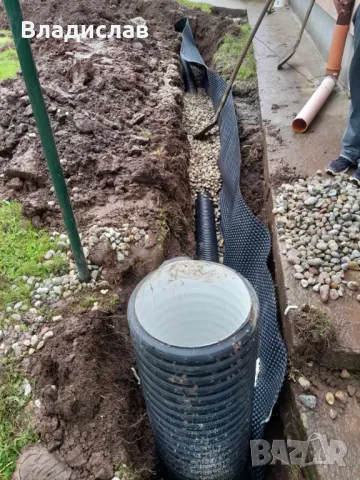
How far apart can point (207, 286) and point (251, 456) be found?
1167 mm

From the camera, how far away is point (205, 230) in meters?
3.83

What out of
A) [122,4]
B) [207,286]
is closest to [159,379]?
[207,286]

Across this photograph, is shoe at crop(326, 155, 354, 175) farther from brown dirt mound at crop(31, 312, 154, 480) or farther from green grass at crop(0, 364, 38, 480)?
green grass at crop(0, 364, 38, 480)

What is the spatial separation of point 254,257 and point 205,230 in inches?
32.7

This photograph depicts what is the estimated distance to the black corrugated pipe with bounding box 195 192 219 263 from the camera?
359 cm

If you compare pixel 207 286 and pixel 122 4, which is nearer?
pixel 207 286

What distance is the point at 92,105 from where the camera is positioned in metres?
4.24

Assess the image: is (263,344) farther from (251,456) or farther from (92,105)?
(92,105)

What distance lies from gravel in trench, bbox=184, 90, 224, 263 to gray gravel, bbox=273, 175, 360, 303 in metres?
0.83

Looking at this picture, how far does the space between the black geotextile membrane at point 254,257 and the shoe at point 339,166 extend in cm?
77

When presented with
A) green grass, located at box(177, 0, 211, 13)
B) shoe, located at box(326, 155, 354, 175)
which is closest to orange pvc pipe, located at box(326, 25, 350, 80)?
shoe, located at box(326, 155, 354, 175)

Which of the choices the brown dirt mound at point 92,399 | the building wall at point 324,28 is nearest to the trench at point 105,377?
the brown dirt mound at point 92,399

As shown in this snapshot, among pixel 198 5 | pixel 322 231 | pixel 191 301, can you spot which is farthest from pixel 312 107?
pixel 198 5

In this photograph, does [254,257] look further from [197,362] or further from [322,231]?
[197,362]
